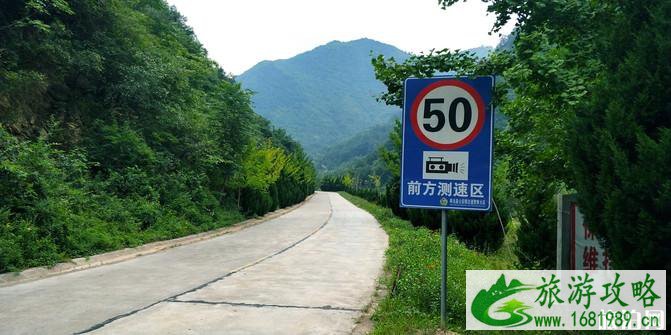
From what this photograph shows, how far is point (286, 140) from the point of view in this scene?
260 ft

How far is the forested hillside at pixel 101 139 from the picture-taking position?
34.4ft

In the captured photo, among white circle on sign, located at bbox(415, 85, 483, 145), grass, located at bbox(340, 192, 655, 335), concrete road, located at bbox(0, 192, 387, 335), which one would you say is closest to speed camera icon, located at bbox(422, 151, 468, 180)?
white circle on sign, located at bbox(415, 85, 483, 145)

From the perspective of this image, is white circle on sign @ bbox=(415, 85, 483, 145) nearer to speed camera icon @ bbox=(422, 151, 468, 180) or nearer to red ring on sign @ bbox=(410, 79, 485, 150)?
red ring on sign @ bbox=(410, 79, 485, 150)

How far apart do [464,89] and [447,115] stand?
31 cm

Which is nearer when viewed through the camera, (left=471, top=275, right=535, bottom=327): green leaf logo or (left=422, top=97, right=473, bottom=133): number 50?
(left=471, top=275, right=535, bottom=327): green leaf logo

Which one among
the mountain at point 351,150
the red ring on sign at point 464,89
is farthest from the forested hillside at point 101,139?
the mountain at point 351,150

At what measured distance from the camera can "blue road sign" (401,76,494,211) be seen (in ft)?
15.8

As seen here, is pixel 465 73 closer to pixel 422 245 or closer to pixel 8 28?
pixel 422 245

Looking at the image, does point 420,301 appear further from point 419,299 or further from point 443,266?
point 443,266

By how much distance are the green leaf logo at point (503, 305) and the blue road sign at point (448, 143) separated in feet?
2.61

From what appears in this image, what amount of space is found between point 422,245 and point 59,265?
8.44 meters

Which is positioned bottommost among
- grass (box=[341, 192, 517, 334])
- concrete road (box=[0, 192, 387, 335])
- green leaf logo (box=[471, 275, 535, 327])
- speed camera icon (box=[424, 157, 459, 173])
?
concrete road (box=[0, 192, 387, 335])

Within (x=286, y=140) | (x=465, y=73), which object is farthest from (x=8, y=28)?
(x=286, y=140)

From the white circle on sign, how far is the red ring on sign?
0.01 meters
